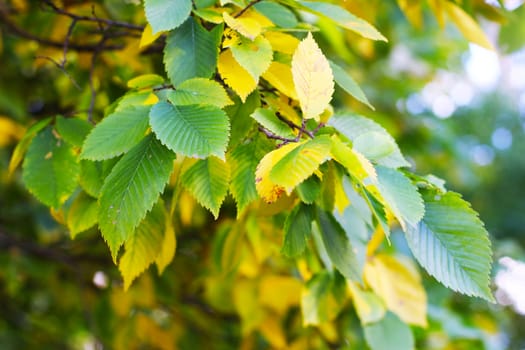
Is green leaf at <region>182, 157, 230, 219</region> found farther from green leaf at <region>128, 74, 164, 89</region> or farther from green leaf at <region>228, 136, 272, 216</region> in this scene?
green leaf at <region>128, 74, 164, 89</region>

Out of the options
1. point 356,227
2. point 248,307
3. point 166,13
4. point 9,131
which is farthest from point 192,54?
point 9,131

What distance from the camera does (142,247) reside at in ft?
2.46

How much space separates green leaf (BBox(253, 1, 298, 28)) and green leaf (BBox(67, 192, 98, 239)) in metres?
0.36

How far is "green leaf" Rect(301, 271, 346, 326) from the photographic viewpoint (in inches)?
37.3

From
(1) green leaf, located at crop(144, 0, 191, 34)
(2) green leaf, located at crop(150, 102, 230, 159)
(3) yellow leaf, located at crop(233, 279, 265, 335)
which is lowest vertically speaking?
(3) yellow leaf, located at crop(233, 279, 265, 335)

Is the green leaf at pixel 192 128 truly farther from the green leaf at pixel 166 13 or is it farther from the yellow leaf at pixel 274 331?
the yellow leaf at pixel 274 331

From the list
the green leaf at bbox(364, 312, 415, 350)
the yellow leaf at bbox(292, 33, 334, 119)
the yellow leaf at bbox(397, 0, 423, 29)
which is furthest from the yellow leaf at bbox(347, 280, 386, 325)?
the yellow leaf at bbox(397, 0, 423, 29)

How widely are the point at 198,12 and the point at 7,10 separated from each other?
3.15ft

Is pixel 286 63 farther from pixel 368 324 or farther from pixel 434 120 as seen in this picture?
pixel 434 120

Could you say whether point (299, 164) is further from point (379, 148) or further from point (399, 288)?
point (399, 288)

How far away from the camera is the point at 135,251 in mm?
752

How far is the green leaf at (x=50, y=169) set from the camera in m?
0.73

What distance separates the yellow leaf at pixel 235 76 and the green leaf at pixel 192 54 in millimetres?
15

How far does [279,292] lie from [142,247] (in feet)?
1.88
